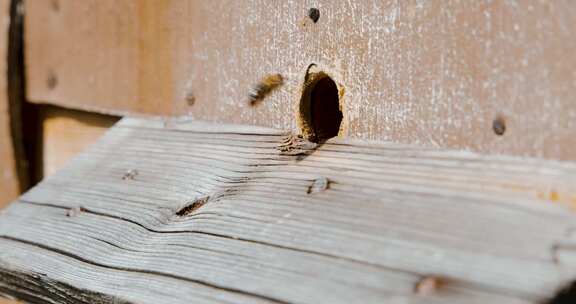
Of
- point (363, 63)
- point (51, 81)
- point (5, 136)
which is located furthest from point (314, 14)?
point (5, 136)

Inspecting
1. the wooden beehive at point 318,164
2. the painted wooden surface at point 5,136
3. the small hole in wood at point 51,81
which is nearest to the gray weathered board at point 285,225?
the wooden beehive at point 318,164

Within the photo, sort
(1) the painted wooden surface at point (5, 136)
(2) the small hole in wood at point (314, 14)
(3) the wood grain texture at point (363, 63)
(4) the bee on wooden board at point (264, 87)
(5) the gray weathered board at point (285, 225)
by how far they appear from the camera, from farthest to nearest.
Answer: (1) the painted wooden surface at point (5, 136)
(4) the bee on wooden board at point (264, 87)
(2) the small hole in wood at point (314, 14)
(3) the wood grain texture at point (363, 63)
(5) the gray weathered board at point (285, 225)

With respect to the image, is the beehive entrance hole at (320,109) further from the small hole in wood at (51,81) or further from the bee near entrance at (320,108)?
the small hole in wood at (51,81)

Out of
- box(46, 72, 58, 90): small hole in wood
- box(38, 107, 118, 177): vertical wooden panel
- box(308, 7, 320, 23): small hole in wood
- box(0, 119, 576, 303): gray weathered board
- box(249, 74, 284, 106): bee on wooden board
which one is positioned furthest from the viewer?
box(46, 72, 58, 90): small hole in wood

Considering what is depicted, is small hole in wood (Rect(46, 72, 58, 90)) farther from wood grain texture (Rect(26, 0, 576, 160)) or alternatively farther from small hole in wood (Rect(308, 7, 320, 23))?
small hole in wood (Rect(308, 7, 320, 23))

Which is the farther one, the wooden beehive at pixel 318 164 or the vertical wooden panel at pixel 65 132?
the vertical wooden panel at pixel 65 132

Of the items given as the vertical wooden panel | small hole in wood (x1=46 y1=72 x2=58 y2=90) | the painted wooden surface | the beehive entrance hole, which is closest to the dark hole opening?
the beehive entrance hole

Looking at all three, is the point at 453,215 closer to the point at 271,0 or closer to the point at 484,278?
the point at 484,278

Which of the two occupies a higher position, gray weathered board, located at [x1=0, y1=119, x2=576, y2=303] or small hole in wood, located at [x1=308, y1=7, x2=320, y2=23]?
small hole in wood, located at [x1=308, y1=7, x2=320, y2=23]
